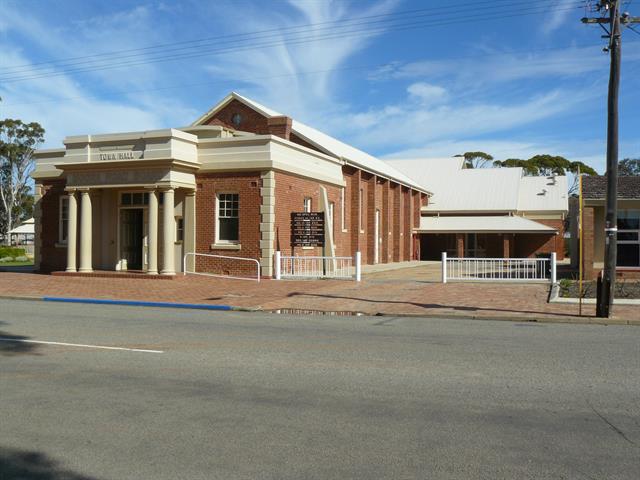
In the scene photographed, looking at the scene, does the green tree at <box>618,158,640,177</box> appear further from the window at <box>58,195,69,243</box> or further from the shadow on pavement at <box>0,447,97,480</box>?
the shadow on pavement at <box>0,447,97,480</box>

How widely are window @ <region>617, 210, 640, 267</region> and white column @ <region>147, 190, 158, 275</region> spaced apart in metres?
16.7

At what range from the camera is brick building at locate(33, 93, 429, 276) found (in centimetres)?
2284

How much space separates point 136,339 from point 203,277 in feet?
41.1

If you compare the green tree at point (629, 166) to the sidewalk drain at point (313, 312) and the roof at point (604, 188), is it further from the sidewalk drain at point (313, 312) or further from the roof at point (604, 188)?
the sidewalk drain at point (313, 312)

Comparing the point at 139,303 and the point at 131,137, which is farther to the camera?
the point at 131,137

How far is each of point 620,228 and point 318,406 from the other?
20.9 metres

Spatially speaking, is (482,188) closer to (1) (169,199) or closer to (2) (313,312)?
(1) (169,199)

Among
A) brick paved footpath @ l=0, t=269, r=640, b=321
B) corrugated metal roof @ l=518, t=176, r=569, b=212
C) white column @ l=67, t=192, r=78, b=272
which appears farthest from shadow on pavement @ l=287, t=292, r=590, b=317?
corrugated metal roof @ l=518, t=176, r=569, b=212

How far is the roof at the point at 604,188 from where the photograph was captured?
910 inches

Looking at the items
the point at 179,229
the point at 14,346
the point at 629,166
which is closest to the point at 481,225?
the point at 179,229

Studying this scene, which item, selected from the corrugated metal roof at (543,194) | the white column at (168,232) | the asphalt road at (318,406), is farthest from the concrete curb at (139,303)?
the corrugated metal roof at (543,194)

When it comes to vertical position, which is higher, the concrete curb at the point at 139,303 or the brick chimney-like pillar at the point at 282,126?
the brick chimney-like pillar at the point at 282,126

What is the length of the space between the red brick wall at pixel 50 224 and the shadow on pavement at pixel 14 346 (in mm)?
16970

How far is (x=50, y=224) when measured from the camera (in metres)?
27.0
